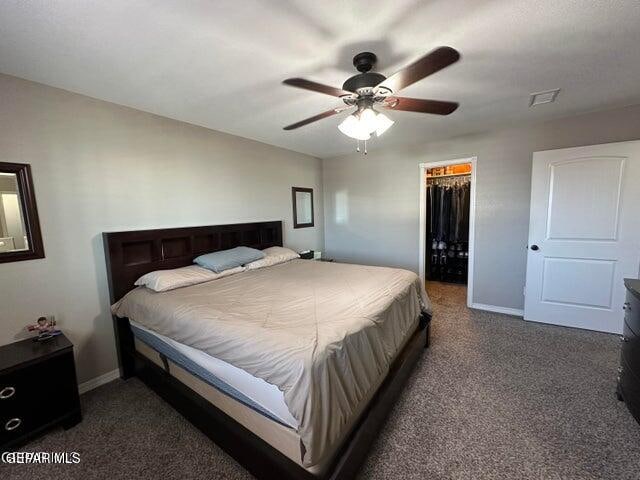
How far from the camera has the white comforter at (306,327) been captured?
1166mm

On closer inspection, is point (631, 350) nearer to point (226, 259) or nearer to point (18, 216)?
point (226, 259)

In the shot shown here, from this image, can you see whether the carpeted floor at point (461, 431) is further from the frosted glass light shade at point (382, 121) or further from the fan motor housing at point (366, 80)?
the fan motor housing at point (366, 80)

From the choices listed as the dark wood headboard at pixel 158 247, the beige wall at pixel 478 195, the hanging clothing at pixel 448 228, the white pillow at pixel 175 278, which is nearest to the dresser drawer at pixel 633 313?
the beige wall at pixel 478 195

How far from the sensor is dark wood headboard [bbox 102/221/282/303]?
228 centimetres

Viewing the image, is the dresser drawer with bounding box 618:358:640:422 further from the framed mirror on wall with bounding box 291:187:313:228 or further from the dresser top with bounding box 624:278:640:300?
the framed mirror on wall with bounding box 291:187:313:228

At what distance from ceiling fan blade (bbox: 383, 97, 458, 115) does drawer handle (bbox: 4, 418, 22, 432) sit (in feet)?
9.91

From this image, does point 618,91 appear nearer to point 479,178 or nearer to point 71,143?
point 479,178

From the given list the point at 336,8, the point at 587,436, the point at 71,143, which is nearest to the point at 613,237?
the point at 587,436

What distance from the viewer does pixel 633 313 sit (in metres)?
1.69

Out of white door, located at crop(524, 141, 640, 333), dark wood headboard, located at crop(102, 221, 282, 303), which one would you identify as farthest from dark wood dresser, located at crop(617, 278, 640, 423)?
dark wood headboard, located at crop(102, 221, 282, 303)

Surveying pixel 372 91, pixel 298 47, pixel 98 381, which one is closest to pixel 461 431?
pixel 372 91

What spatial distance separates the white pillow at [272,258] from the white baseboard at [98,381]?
4.83 ft

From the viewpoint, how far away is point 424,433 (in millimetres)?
1675

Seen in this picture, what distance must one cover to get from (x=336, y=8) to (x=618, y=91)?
2668 millimetres
